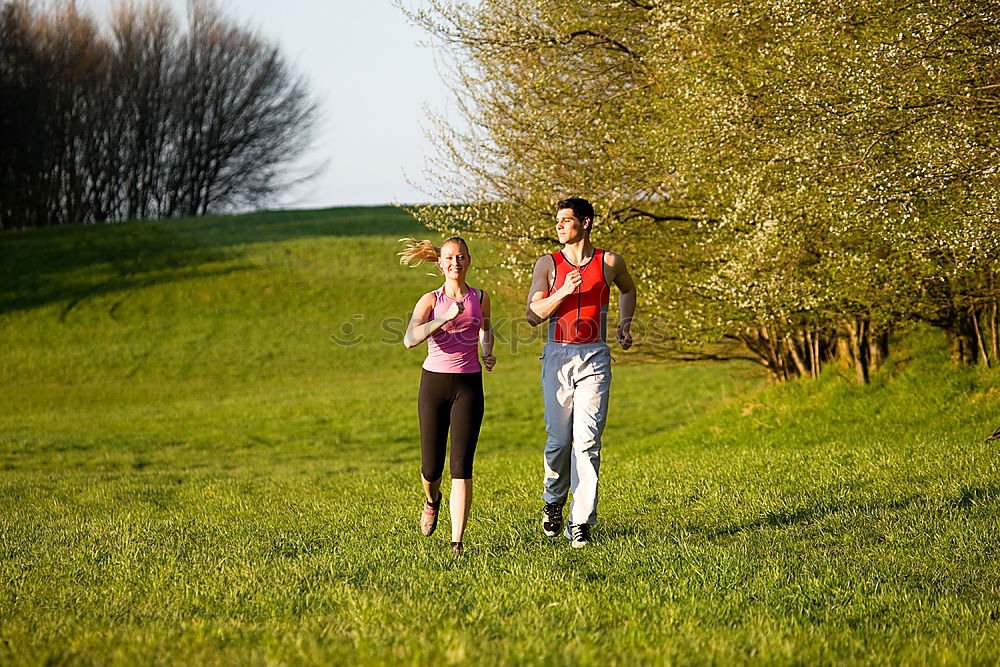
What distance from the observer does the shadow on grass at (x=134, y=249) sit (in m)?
40.4

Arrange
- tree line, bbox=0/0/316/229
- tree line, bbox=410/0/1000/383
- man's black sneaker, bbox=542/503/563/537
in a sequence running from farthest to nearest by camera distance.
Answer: tree line, bbox=0/0/316/229, tree line, bbox=410/0/1000/383, man's black sneaker, bbox=542/503/563/537

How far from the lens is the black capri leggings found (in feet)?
22.7

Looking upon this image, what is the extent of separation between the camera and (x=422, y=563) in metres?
6.48

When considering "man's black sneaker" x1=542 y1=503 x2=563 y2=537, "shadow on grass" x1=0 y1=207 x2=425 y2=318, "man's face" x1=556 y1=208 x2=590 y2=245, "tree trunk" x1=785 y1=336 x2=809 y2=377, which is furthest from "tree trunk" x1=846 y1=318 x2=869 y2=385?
"shadow on grass" x1=0 y1=207 x2=425 y2=318

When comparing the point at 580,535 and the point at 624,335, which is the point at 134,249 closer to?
the point at 624,335

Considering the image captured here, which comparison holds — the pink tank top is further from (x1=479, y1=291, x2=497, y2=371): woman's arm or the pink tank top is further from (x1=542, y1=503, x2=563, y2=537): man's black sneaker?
(x1=542, y1=503, x2=563, y2=537): man's black sneaker

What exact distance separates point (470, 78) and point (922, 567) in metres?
10.5

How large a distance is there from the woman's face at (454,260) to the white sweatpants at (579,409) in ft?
2.77

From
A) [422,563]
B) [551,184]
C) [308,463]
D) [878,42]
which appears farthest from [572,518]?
[308,463]

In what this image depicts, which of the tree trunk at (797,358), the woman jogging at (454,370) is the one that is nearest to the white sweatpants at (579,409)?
the woman jogging at (454,370)

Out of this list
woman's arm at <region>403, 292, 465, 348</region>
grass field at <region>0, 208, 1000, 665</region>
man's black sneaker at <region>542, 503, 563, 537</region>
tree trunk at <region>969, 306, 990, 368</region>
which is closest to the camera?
grass field at <region>0, 208, 1000, 665</region>

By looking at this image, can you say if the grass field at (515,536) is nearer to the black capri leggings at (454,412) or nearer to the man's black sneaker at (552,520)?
the man's black sneaker at (552,520)

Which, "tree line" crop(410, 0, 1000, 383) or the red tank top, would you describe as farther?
"tree line" crop(410, 0, 1000, 383)

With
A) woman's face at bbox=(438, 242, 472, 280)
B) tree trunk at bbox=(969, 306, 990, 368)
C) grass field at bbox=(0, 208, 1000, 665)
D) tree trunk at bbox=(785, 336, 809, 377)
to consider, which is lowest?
grass field at bbox=(0, 208, 1000, 665)
